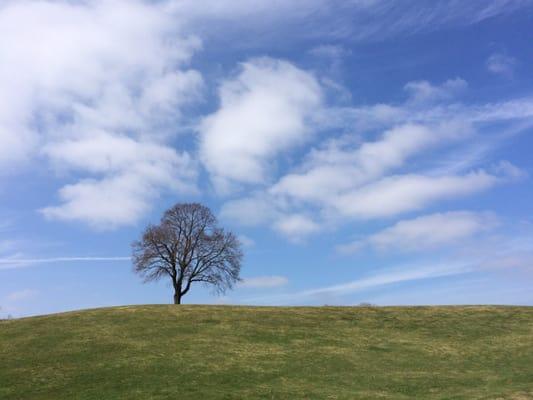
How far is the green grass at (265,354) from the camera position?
26281 millimetres

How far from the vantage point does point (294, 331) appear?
1636 inches

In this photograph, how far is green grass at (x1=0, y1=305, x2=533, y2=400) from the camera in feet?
86.2

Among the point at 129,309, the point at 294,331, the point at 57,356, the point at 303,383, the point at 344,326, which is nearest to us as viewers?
the point at 303,383

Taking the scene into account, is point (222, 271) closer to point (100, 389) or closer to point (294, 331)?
point (294, 331)

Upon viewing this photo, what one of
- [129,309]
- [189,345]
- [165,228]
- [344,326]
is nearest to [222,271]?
[165,228]

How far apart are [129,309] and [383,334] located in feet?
80.1

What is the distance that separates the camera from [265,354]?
33.9m

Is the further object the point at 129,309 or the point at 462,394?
the point at 129,309

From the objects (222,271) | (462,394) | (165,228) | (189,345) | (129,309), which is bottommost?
(462,394)

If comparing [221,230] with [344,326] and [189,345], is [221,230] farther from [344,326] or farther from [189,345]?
[189,345]

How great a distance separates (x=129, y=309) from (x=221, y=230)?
2255cm

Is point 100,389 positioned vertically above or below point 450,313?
below

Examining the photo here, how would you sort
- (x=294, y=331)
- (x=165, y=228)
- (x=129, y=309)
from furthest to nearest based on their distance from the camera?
(x=165, y=228)
(x=129, y=309)
(x=294, y=331)

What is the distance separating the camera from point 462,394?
25.6 m
